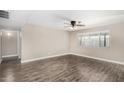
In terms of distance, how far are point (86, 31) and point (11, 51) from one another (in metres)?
6.09

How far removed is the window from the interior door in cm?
502

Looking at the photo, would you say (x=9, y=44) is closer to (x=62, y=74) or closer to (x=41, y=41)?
(x=41, y=41)

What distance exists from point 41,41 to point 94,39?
3789mm

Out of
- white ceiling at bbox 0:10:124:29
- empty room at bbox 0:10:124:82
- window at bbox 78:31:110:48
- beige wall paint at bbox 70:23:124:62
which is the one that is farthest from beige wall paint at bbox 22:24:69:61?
beige wall paint at bbox 70:23:124:62

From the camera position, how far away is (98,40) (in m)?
5.65

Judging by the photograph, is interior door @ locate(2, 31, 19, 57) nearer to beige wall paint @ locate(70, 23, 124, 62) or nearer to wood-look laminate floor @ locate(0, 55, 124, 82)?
wood-look laminate floor @ locate(0, 55, 124, 82)

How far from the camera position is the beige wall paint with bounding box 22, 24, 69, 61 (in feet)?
15.6

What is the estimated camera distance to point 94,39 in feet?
19.2

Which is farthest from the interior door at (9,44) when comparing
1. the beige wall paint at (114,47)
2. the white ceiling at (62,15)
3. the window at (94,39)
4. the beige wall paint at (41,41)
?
the beige wall paint at (114,47)

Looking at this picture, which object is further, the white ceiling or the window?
the window

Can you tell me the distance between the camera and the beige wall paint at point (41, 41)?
474 cm

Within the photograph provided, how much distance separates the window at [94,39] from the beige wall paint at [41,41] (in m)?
1.62

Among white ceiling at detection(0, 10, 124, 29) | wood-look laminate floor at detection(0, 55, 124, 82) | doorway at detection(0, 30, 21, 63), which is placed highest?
white ceiling at detection(0, 10, 124, 29)

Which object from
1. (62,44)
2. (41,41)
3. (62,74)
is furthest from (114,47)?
(41,41)
